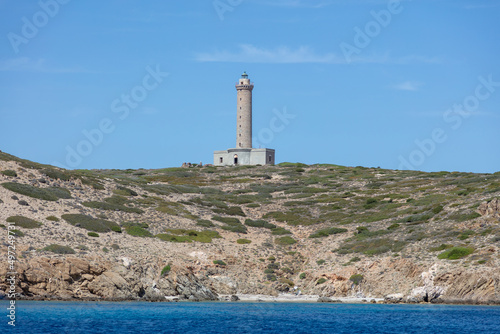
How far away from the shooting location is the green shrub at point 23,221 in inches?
2115

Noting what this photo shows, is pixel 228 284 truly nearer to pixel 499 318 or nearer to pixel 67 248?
pixel 67 248

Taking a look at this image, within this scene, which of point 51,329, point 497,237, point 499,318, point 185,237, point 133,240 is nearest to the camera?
point 51,329

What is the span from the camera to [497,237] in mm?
53844

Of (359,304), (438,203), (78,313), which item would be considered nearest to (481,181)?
(438,203)

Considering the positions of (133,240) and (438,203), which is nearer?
(133,240)

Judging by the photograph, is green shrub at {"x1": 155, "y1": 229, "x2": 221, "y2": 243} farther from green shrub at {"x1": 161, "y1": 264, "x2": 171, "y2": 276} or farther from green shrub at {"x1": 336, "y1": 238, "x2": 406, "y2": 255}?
green shrub at {"x1": 336, "y1": 238, "x2": 406, "y2": 255}

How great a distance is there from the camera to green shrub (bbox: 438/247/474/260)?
171ft

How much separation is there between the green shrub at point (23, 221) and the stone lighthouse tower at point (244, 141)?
81.7 meters

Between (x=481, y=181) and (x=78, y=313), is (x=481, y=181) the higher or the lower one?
the higher one

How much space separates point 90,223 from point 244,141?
257 ft

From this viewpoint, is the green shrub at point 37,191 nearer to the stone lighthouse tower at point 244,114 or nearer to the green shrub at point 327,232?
the green shrub at point 327,232

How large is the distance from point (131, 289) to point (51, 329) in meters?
16.3

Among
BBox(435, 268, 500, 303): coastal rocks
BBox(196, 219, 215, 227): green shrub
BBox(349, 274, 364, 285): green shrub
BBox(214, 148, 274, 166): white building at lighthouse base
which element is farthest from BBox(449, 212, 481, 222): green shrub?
BBox(214, 148, 274, 166): white building at lighthouse base

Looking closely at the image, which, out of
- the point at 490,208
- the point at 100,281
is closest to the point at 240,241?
the point at 100,281
